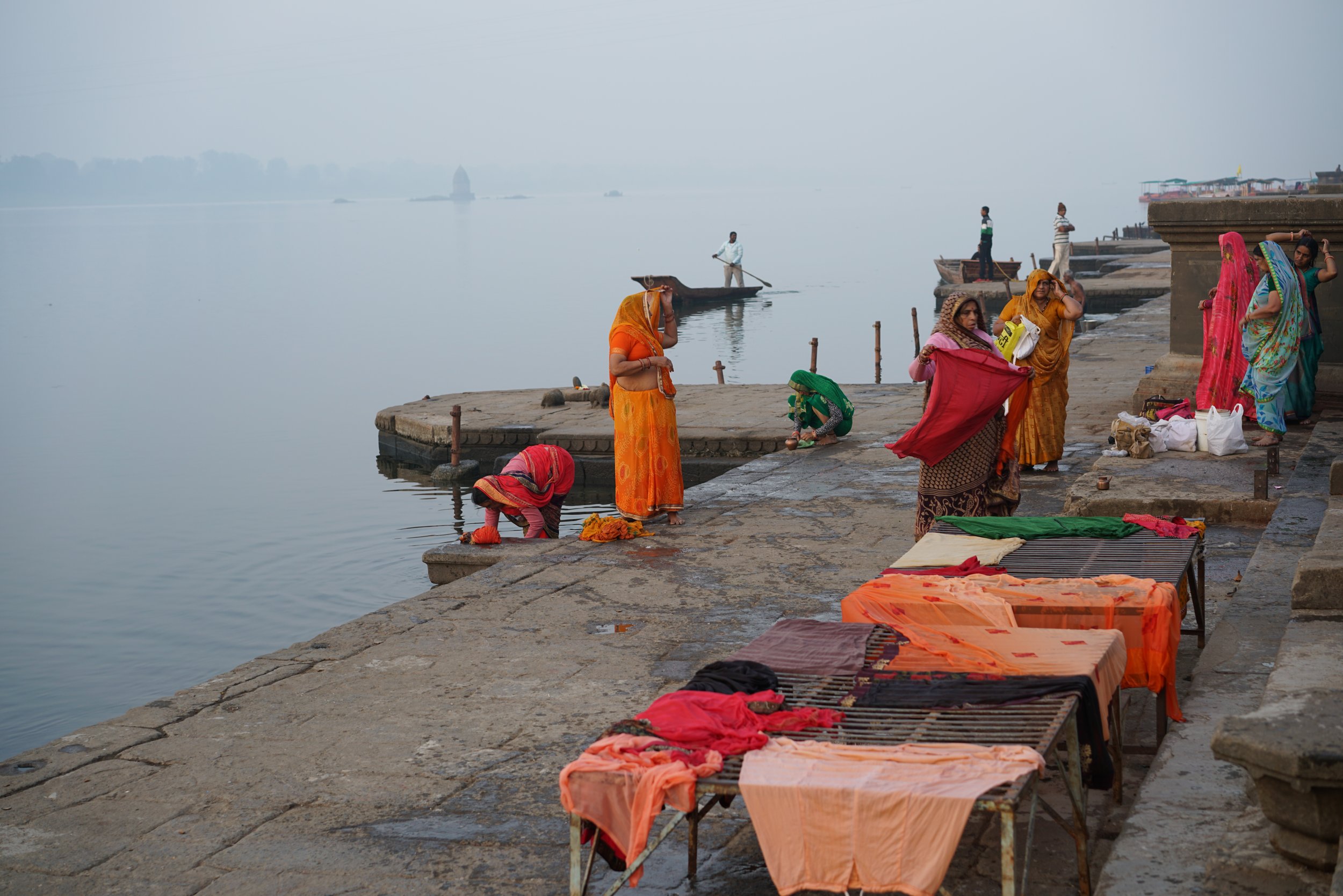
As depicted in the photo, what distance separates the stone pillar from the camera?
371 inches

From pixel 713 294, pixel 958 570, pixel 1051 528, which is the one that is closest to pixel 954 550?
pixel 958 570

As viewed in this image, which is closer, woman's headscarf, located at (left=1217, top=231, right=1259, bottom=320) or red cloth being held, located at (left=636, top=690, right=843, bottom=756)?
red cloth being held, located at (left=636, top=690, right=843, bottom=756)

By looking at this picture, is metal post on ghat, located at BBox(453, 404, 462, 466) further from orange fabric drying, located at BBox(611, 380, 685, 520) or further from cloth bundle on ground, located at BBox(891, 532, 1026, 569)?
cloth bundle on ground, located at BBox(891, 532, 1026, 569)

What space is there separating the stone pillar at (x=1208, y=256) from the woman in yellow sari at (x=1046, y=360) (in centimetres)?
115

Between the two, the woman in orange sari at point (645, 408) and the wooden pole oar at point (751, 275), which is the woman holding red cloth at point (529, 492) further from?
→ the wooden pole oar at point (751, 275)

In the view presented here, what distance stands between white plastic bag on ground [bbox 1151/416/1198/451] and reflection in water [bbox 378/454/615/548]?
5091 mm

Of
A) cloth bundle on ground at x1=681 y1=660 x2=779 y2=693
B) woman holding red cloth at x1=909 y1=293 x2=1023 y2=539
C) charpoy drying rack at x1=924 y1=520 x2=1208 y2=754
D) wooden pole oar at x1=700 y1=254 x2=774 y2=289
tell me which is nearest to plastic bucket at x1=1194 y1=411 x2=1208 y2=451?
woman holding red cloth at x1=909 y1=293 x2=1023 y2=539

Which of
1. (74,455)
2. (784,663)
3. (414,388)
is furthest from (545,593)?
(414,388)

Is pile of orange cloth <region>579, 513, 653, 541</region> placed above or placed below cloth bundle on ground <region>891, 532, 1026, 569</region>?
below

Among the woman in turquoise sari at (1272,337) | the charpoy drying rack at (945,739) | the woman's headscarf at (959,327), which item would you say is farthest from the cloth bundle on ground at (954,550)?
the woman in turquoise sari at (1272,337)

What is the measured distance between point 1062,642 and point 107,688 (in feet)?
25.9

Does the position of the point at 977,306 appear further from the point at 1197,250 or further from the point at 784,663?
the point at 1197,250

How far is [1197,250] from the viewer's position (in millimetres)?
9969

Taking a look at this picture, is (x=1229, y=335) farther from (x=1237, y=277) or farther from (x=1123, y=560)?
(x=1123, y=560)
